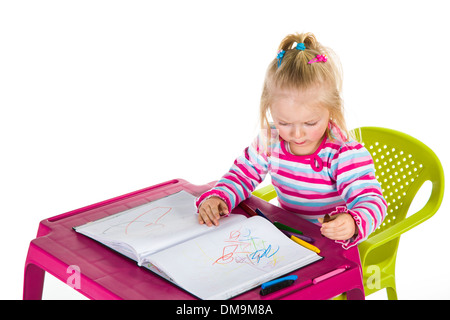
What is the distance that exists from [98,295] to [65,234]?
0.31 meters

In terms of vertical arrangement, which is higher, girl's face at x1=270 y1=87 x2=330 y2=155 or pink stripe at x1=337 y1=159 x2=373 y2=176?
girl's face at x1=270 y1=87 x2=330 y2=155

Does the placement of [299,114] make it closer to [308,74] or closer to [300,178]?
[308,74]

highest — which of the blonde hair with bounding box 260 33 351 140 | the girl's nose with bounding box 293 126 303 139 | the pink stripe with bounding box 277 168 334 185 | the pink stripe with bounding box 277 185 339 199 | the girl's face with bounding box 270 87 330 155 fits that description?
the blonde hair with bounding box 260 33 351 140

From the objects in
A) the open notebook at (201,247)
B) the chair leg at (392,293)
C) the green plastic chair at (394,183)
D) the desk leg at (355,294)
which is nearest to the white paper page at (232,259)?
the open notebook at (201,247)

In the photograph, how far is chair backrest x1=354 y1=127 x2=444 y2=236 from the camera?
7.50ft

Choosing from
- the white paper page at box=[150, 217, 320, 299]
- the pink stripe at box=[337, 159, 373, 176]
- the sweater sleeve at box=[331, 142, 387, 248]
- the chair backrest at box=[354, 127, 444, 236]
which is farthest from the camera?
the chair backrest at box=[354, 127, 444, 236]

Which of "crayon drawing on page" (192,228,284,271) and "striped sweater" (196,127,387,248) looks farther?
"striped sweater" (196,127,387,248)

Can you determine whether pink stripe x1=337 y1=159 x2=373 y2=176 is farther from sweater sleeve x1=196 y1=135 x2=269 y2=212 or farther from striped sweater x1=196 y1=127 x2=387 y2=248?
sweater sleeve x1=196 y1=135 x2=269 y2=212

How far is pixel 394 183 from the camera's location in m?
2.37

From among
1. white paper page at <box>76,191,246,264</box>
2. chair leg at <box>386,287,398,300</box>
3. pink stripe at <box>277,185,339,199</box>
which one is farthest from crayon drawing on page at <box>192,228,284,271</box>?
chair leg at <box>386,287,398,300</box>

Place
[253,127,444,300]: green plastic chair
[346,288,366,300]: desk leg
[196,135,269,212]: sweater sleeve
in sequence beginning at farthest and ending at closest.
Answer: [253,127,444,300]: green plastic chair, [196,135,269,212]: sweater sleeve, [346,288,366,300]: desk leg
